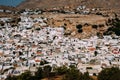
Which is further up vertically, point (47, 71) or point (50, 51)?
point (47, 71)

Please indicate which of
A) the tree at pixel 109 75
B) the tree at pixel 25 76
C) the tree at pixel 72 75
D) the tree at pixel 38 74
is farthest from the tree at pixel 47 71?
the tree at pixel 109 75

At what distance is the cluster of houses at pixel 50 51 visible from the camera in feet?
146

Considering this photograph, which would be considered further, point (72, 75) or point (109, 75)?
point (109, 75)

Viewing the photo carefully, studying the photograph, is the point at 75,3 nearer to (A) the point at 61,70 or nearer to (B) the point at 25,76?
(A) the point at 61,70

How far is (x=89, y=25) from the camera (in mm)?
81188

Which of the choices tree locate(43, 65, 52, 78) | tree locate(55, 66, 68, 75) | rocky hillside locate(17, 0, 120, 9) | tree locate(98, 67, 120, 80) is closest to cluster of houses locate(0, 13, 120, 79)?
tree locate(43, 65, 52, 78)

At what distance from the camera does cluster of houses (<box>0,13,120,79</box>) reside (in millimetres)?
44406

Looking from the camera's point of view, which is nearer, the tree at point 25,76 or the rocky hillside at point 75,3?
the tree at point 25,76

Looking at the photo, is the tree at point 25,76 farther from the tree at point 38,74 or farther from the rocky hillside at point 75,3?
the rocky hillside at point 75,3

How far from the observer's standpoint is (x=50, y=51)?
5325cm

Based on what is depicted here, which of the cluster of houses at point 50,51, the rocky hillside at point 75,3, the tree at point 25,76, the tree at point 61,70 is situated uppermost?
the tree at point 25,76

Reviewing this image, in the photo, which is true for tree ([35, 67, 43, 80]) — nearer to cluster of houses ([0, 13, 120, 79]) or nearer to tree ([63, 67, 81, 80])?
tree ([63, 67, 81, 80])

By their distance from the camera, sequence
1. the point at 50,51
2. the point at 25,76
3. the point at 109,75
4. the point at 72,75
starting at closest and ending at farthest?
the point at 72,75 → the point at 109,75 → the point at 25,76 → the point at 50,51

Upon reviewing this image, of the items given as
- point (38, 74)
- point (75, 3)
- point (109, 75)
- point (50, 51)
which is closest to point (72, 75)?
point (109, 75)
